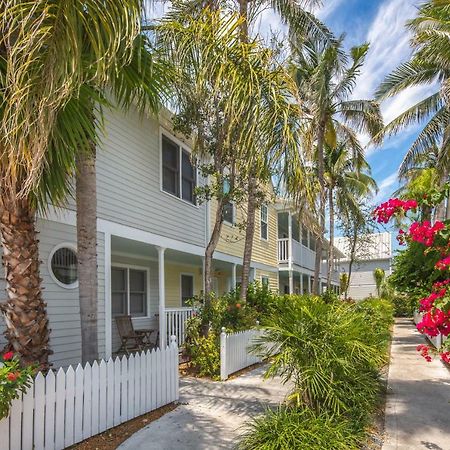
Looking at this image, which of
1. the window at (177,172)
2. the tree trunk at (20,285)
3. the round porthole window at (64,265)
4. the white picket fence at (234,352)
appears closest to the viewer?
the tree trunk at (20,285)

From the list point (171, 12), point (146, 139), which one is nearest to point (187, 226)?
point (146, 139)

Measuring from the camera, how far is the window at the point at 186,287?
15406 millimetres

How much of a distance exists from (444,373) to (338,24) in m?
9.99

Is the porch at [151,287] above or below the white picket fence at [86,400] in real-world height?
above

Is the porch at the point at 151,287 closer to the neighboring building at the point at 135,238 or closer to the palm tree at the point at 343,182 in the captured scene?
the neighboring building at the point at 135,238

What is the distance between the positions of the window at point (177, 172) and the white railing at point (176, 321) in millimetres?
3130

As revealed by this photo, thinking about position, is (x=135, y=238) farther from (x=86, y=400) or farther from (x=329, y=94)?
(x=329, y=94)

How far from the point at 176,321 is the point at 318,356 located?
6639 millimetres

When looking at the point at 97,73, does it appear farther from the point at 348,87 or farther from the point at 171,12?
the point at 348,87

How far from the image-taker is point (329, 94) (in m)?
15.9

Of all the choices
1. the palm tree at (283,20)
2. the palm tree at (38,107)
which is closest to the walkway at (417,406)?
the palm tree at (283,20)

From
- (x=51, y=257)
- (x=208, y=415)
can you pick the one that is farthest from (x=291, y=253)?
(x=208, y=415)

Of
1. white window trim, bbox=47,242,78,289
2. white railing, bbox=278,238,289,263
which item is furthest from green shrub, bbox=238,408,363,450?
white railing, bbox=278,238,289,263

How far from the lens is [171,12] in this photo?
8.70 m
